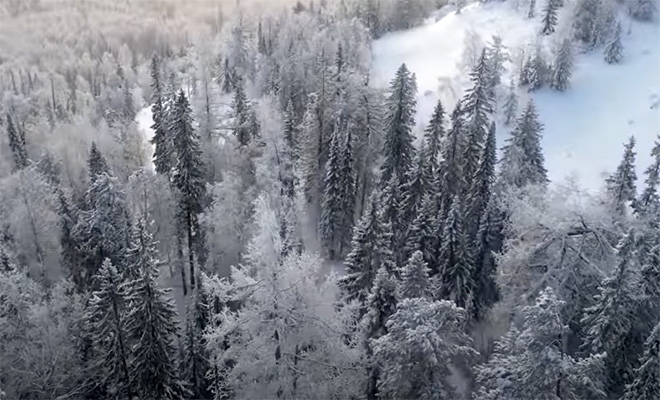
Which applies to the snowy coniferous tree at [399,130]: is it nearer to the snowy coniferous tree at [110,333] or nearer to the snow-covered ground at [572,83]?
the snow-covered ground at [572,83]

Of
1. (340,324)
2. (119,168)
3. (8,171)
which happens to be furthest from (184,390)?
(8,171)

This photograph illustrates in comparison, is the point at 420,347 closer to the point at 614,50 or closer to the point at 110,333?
the point at 110,333

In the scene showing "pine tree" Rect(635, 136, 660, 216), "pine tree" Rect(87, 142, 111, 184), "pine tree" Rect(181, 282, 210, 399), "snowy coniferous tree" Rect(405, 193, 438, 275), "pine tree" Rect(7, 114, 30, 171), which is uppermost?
"pine tree" Rect(635, 136, 660, 216)

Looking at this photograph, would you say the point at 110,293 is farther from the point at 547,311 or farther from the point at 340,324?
the point at 547,311

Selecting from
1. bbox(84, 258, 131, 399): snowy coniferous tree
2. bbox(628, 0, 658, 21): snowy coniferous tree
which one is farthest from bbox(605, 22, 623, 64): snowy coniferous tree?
bbox(84, 258, 131, 399): snowy coniferous tree

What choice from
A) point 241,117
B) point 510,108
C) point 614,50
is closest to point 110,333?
point 241,117

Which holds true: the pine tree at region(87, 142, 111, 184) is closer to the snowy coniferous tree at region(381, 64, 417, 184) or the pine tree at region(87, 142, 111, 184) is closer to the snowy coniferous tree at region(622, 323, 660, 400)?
the snowy coniferous tree at region(381, 64, 417, 184)

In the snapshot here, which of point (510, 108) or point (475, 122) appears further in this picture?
point (510, 108)
